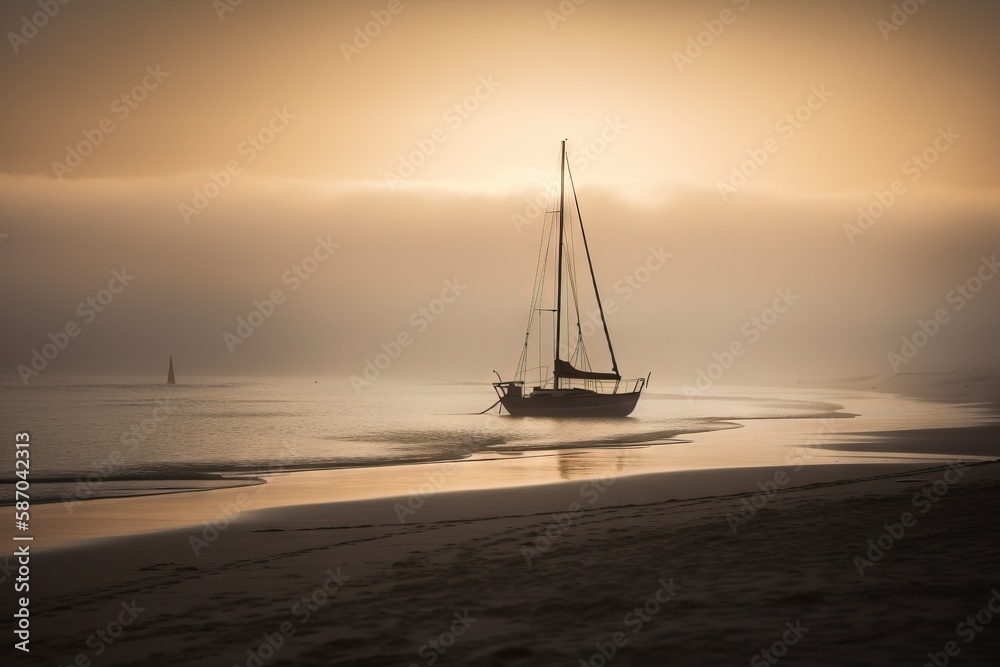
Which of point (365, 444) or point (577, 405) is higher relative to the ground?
point (577, 405)

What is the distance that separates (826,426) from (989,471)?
90.2ft

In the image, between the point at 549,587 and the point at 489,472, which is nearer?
the point at 549,587

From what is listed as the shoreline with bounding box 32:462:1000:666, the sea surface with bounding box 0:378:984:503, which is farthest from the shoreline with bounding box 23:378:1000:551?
the shoreline with bounding box 32:462:1000:666

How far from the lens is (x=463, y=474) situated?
85.5 ft

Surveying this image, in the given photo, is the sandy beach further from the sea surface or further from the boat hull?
the boat hull

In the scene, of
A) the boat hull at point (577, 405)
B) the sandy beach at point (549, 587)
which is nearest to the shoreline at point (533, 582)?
the sandy beach at point (549, 587)

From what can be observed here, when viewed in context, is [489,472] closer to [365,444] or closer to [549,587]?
[365,444]

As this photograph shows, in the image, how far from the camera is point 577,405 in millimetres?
62812

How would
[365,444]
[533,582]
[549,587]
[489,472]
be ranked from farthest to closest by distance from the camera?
[365,444]
[489,472]
[533,582]
[549,587]

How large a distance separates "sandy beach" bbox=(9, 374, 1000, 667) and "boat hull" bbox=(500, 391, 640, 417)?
150 feet

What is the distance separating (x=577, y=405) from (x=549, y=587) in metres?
53.4

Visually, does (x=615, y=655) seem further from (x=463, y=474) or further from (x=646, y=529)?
(x=463, y=474)

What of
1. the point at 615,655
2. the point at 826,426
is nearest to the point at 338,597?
the point at 615,655

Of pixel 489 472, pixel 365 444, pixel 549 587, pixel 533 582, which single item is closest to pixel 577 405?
pixel 365 444
